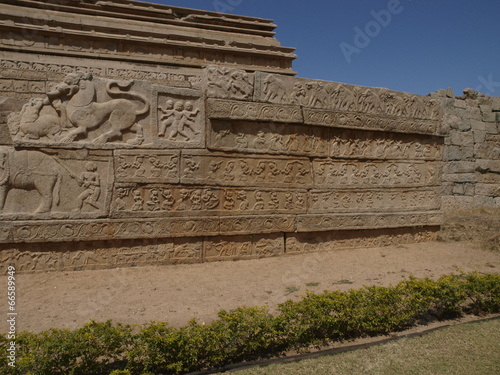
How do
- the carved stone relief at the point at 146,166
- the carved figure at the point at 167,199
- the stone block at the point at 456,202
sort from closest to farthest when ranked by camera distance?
the carved stone relief at the point at 146,166 → the carved figure at the point at 167,199 → the stone block at the point at 456,202

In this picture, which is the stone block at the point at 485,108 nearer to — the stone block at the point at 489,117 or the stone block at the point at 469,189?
the stone block at the point at 489,117

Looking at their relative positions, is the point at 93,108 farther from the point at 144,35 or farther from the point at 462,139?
the point at 462,139

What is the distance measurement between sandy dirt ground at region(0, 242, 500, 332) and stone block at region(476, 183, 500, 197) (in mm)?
6919

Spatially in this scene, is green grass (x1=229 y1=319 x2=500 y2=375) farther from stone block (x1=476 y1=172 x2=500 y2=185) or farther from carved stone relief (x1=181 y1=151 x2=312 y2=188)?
stone block (x1=476 y1=172 x2=500 y2=185)

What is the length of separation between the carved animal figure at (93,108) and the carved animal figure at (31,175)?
1.33 ft

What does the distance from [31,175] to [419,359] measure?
15.0 feet

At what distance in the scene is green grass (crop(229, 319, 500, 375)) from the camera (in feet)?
9.00

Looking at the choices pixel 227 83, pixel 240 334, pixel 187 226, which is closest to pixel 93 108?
pixel 227 83

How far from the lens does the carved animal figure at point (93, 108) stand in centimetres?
471

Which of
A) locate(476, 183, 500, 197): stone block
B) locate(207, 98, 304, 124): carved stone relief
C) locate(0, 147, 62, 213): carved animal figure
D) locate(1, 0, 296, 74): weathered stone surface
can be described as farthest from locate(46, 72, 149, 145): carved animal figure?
Answer: locate(476, 183, 500, 197): stone block

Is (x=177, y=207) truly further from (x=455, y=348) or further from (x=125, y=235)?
(x=455, y=348)

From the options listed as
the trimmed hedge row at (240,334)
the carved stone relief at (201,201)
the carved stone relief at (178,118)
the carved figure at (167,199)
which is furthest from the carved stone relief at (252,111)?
the trimmed hedge row at (240,334)

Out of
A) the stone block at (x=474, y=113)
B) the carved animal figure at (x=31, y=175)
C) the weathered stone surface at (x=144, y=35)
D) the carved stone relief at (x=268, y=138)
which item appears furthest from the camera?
the stone block at (x=474, y=113)

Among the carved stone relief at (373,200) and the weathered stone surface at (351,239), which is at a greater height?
the carved stone relief at (373,200)
